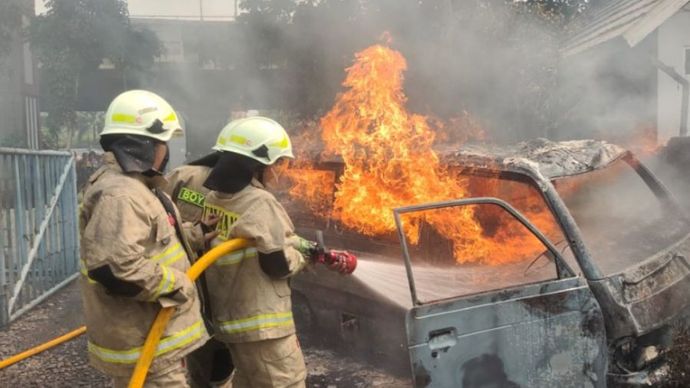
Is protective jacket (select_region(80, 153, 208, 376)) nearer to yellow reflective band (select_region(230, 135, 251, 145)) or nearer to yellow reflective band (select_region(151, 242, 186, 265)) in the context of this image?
yellow reflective band (select_region(151, 242, 186, 265))

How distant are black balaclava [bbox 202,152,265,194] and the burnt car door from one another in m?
0.83

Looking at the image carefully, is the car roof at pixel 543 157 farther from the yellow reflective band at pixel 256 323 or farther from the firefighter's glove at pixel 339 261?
the yellow reflective band at pixel 256 323

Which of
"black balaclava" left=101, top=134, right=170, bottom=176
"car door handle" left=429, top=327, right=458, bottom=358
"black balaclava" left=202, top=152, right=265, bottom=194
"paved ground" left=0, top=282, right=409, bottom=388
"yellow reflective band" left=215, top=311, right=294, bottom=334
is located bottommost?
"paved ground" left=0, top=282, right=409, bottom=388

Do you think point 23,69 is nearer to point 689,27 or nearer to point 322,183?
point 322,183

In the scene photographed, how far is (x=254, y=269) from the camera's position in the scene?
310 centimetres

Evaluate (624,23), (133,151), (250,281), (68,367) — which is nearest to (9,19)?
(68,367)

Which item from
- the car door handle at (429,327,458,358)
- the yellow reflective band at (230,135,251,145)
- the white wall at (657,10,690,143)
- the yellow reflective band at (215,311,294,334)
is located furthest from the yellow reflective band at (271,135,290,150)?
the white wall at (657,10,690,143)

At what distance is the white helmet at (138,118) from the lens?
106 inches

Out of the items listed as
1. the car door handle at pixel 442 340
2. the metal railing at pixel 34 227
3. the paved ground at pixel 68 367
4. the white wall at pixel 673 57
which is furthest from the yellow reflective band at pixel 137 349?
the white wall at pixel 673 57

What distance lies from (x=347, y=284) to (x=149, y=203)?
2.13m

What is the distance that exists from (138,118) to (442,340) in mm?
1861

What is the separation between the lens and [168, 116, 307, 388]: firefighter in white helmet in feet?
9.81

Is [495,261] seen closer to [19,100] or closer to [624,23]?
[624,23]

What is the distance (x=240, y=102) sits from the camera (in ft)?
48.7
